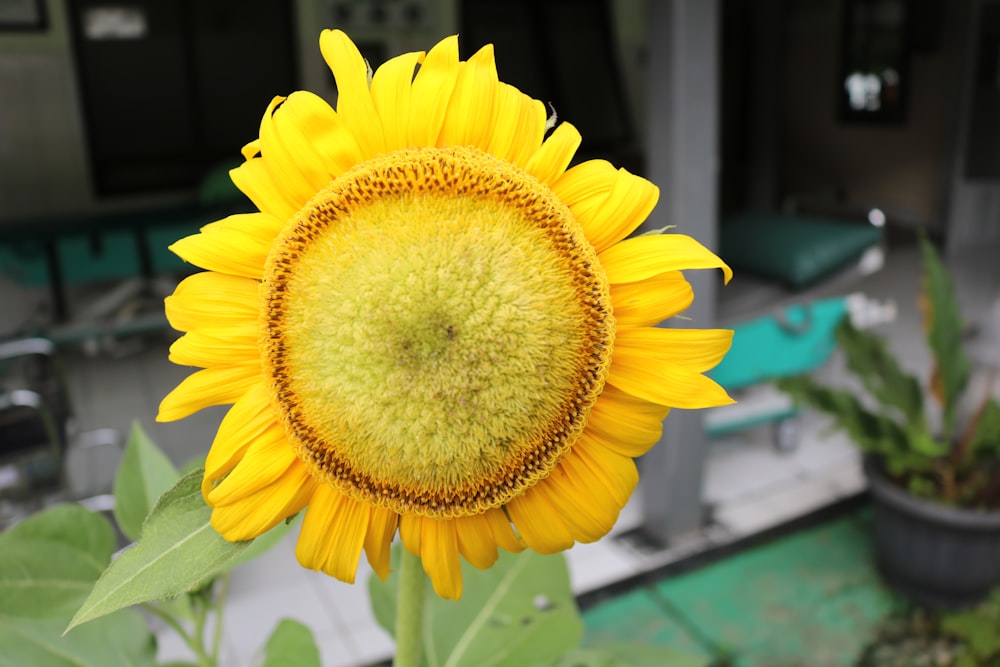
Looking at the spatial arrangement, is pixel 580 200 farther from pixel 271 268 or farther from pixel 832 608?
pixel 832 608

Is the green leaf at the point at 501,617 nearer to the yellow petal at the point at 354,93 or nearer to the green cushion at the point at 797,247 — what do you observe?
the yellow petal at the point at 354,93

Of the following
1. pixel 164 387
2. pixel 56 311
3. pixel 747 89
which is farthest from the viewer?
pixel 747 89

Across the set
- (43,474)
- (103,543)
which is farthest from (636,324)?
(43,474)

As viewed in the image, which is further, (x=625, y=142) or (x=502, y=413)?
(x=625, y=142)

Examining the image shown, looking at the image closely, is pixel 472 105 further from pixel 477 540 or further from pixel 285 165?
pixel 477 540

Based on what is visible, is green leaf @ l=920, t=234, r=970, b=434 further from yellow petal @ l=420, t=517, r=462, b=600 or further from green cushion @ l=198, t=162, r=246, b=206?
green cushion @ l=198, t=162, r=246, b=206

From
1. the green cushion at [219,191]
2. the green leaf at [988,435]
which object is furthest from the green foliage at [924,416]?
the green cushion at [219,191]

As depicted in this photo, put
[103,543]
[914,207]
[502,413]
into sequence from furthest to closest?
[914,207] < [103,543] < [502,413]
